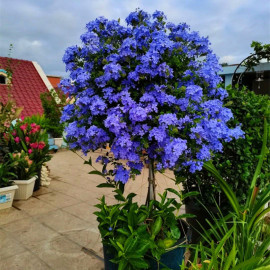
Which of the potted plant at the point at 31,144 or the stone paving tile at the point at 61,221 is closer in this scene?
the stone paving tile at the point at 61,221

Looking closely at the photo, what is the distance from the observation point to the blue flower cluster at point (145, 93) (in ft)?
6.13

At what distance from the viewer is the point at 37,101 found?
38.3 feet

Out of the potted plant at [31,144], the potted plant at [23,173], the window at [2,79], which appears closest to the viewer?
the potted plant at [23,173]

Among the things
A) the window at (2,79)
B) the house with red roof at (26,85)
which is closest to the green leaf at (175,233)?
the house with red roof at (26,85)

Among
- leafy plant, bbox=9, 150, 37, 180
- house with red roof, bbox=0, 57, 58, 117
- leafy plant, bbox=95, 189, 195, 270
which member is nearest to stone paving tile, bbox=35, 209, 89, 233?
leafy plant, bbox=9, 150, 37, 180

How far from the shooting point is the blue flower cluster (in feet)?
6.13

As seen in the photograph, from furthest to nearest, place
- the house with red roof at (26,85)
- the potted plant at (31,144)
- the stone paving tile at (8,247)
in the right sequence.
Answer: the house with red roof at (26,85), the potted plant at (31,144), the stone paving tile at (8,247)

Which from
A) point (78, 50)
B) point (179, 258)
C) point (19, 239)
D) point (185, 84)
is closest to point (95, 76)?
point (78, 50)

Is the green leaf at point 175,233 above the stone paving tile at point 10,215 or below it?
above

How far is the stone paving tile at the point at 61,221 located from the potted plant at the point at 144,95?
5.50 feet

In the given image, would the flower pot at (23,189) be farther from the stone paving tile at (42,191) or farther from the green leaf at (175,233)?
the green leaf at (175,233)

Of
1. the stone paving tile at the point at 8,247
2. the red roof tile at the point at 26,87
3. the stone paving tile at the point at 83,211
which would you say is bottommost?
the stone paving tile at the point at 83,211

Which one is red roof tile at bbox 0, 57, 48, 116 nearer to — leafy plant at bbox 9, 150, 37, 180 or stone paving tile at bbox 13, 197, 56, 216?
leafy plant at bbox 9, 150, 37, 180

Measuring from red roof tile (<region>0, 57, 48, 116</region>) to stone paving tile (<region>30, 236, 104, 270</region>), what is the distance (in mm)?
8231
